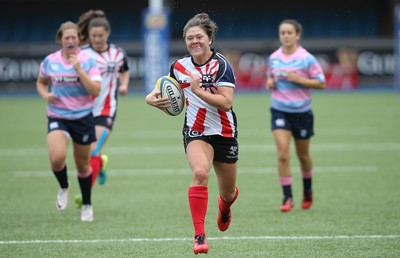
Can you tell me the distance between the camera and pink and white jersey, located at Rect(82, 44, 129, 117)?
9570mm

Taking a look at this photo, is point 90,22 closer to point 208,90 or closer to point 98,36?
point 98,36

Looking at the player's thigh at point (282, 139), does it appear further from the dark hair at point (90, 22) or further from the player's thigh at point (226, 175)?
the dark hair at point (90, 22)

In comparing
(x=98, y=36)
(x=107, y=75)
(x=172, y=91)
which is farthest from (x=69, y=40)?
(x=172, y=91)

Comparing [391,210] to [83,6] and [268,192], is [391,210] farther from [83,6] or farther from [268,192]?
[83,6]

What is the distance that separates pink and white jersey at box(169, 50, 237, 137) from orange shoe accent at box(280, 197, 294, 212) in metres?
2.39

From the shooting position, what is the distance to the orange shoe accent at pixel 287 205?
884 centimetres

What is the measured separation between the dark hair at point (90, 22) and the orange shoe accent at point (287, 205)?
2863 mm

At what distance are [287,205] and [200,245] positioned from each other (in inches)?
Result: 118

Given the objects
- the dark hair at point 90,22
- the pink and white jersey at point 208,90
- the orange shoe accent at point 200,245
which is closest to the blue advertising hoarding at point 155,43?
the dark hair at point 90,22

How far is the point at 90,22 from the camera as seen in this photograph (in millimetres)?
9383

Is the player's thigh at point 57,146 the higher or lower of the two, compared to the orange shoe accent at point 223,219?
higher

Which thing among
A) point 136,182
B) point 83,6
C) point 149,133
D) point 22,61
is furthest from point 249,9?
point 136,182

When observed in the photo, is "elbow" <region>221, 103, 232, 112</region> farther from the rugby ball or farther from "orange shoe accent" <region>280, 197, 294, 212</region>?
"orange shoe accent" <region>280, 197, 294, 212</region>

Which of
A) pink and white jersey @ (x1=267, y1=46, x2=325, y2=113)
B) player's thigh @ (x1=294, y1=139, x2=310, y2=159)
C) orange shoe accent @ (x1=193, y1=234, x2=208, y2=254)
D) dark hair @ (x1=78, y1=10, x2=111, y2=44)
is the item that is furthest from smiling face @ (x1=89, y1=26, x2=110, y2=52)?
orange shoe accent @ (x1=193, y1=234, x2=208, y2=254)
